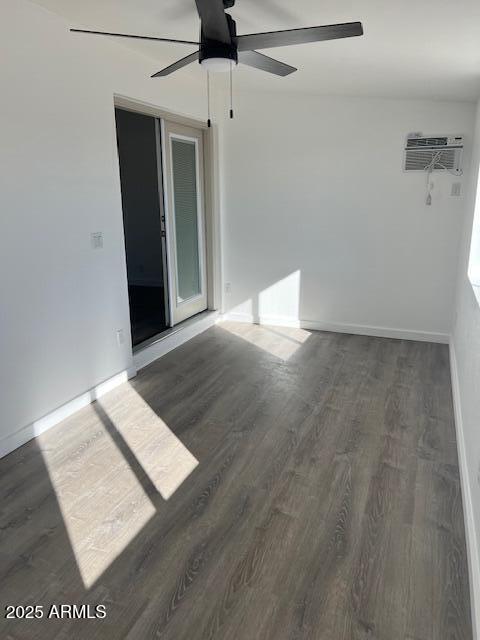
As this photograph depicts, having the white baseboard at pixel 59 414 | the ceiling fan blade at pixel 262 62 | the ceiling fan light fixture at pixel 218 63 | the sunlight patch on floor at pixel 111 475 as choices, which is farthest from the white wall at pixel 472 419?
the white baseboard at pixel 59 414

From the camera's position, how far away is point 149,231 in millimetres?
6961

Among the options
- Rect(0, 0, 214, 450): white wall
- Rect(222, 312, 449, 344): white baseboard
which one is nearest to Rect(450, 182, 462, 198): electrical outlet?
Rect(222, 312, 449, 344): white baseboard

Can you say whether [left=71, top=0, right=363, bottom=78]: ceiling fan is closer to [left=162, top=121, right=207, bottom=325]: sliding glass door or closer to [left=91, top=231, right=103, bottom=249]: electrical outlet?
[left=91, top=231, right=103, bottom=249]: electrical outlet

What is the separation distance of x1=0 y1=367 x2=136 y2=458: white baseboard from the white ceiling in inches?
99.3

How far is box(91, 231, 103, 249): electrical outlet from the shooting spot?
11.2ft

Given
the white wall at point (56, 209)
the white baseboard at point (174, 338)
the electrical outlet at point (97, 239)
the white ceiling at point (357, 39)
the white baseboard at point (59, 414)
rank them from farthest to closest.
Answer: the white baseboard at point (174, 338), the electrical outlet at point (97, 239), the white baseboard at point (59, 414), the white wall at point (56, 209), the white ceiling at point (357, 39)

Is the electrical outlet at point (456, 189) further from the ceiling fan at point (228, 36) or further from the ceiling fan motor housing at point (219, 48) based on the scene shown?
the ceiling fan motor housing at point (219, 48)

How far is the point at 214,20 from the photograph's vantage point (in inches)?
79.0

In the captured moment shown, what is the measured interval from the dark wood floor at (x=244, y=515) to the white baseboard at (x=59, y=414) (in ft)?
0.23

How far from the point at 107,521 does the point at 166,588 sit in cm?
51

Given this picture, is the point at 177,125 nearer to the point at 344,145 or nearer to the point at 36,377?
the point at 344,145

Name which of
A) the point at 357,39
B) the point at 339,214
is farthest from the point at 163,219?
the point at 357,39

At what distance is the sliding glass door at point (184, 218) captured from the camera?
15.2 ft

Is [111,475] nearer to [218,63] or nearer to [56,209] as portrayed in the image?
[56,209]
